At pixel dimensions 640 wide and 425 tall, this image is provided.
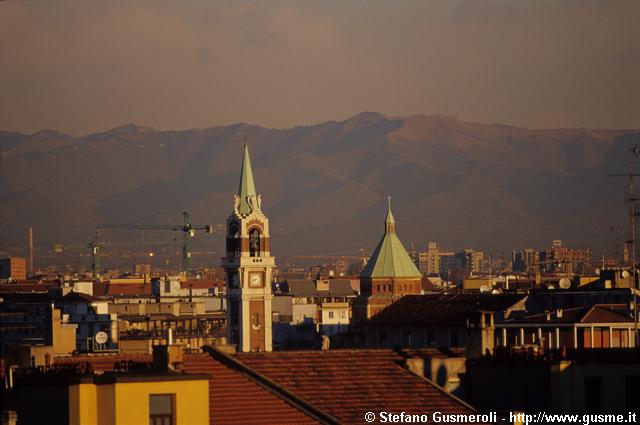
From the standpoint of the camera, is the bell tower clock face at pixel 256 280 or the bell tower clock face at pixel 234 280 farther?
the bell tower clock face at pixel 234 280

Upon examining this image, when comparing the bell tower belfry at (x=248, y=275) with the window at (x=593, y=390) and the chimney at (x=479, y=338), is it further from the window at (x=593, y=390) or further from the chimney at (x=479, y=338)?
the window at (x=593, y=390)

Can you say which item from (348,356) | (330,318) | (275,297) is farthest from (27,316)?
(275,297)

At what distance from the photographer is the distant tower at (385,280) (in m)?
139

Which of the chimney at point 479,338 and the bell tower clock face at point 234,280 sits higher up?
the bell tower clock face at point 234,280

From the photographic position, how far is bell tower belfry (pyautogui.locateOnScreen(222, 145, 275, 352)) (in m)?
145

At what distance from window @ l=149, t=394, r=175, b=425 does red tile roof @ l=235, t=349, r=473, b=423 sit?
2979 mm

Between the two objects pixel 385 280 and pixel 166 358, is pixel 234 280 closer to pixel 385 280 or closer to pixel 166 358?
pixel 385 280

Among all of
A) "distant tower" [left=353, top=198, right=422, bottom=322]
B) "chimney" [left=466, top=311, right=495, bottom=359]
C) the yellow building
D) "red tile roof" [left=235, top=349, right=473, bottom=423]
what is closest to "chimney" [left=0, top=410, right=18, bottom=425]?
the yellow building

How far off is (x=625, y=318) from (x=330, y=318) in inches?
3319

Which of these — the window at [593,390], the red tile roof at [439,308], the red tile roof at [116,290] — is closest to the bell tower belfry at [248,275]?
the red tile roof at [439,308]

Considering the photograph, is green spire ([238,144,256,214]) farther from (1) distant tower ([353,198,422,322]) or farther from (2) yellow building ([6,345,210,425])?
(2) yellow building ([6,345,210,425])

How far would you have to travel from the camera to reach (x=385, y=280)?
142875mm

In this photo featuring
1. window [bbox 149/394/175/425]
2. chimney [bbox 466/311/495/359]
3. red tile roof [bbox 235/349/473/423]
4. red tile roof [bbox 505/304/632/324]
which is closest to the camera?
window [bbox 149/394/175/425]

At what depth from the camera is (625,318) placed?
73375 mm
